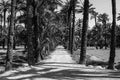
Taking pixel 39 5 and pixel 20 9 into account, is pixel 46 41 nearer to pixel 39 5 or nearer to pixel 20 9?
pixel 39 5

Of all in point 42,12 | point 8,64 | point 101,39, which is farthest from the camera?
point 101,39

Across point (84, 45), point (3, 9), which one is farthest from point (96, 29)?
point (84, 45)

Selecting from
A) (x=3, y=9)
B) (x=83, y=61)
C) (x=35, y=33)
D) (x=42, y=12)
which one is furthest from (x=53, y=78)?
(x=3, y=9)

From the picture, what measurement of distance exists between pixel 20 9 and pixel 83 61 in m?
14.7

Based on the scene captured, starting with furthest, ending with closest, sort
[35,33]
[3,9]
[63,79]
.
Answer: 1. [3,9]
2. [35,33]
3. [63,79]

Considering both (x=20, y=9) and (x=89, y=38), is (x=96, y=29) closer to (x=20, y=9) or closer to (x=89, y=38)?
(x=89, y=38)

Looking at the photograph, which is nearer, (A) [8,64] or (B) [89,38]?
(A) [8,64]

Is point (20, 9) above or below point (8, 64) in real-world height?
above

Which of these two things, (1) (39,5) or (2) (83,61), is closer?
(2) (83,61)

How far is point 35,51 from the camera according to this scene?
79.1ft

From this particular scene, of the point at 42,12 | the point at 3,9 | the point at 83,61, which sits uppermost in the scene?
the point at 3,9

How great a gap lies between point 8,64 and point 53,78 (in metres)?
6.28

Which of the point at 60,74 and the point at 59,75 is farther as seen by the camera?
the point at 60,74

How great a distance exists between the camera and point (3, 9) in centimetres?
6469
